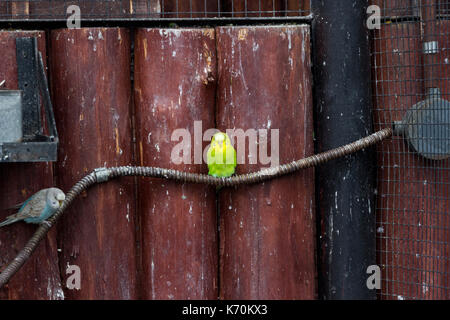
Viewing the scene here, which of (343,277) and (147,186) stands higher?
(147,186)

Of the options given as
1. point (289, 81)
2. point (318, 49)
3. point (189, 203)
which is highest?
point (318, 49)

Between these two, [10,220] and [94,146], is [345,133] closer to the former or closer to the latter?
[94,146]

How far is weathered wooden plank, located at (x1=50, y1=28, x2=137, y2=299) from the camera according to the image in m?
1.59

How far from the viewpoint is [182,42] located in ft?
5.28

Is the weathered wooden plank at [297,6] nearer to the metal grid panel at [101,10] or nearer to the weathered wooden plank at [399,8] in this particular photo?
the metal grid panel at [101,10]

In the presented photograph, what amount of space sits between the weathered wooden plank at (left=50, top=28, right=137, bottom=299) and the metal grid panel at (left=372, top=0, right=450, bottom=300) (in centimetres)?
95

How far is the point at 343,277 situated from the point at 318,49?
2.71ft

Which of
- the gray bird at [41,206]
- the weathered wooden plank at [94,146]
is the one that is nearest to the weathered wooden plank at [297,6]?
the weathered wooden plank at [94,146]

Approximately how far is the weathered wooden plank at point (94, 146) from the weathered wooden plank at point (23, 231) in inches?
1.6

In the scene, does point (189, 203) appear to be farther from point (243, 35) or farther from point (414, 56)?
point (414, 56)

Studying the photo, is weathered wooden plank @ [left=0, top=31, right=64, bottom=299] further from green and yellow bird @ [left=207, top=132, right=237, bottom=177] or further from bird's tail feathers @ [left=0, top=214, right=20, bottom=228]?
green and yellow bird @ [left=207, top=132, right=237, bottom=177]

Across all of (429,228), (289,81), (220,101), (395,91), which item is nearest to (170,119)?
(220,101)

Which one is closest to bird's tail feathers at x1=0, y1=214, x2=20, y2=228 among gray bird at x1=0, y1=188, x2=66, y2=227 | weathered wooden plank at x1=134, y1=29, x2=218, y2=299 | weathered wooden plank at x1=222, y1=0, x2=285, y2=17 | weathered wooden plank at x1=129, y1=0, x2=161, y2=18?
gray bird at x1=0, y1=188, x2=66, y2=227

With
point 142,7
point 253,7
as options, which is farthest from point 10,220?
point 253,7
